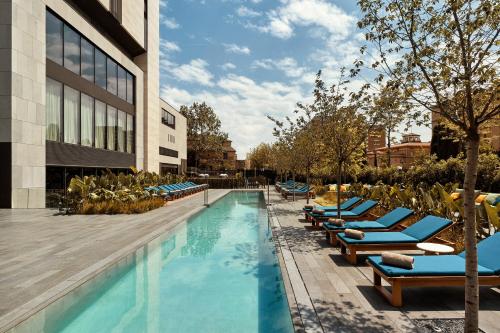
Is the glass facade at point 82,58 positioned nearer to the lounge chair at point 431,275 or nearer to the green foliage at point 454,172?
the lounge chair at point 431,275

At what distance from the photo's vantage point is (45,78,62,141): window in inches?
693

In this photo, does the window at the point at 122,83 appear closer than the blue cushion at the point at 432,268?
No

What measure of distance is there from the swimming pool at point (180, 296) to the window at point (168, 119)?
3448cm

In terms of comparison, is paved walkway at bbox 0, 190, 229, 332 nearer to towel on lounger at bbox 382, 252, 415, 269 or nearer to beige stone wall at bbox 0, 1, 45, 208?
beige stone wall at bbox 0, 1, 45, 208

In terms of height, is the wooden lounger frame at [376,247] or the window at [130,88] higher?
the window at [130,88]

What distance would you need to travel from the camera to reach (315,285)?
570 cm

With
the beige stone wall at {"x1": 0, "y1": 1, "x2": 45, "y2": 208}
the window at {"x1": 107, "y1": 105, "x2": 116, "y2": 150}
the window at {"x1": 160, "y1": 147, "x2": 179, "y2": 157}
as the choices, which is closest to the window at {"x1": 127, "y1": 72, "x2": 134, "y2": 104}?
the window at {"x1": 107, "y1": 105, "x2": 116, "y2": 150}

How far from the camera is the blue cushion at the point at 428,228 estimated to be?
7.17 meters

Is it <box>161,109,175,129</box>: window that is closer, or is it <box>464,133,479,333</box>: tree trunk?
<box>464,133,479,333</box>: tree trunk

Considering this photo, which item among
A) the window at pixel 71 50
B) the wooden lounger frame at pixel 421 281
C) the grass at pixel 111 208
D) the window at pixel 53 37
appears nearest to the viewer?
the wooden lounger frame at pixel 421 281

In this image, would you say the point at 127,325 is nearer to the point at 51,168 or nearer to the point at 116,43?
the point at 51,168

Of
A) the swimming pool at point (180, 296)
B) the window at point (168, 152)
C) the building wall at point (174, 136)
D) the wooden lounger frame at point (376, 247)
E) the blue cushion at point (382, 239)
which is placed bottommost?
the swimming pool at point (180, 296)

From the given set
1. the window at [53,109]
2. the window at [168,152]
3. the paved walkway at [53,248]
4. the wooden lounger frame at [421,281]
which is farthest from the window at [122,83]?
the wooden lounger frame at [421,281]

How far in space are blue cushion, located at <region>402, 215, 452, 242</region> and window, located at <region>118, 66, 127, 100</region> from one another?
1007 inches
